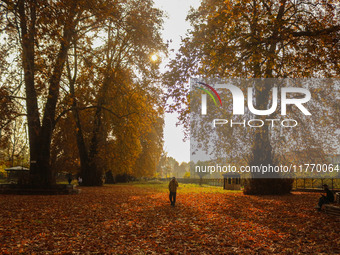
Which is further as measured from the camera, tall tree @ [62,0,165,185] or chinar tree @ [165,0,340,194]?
tall tree @ [62,0,165,185]

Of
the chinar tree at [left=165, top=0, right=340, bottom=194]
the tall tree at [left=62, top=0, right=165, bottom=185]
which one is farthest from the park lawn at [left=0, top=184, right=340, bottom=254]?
the tall tree at [left=62, top=0, right=165, bottom=185]

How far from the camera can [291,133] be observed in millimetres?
23562

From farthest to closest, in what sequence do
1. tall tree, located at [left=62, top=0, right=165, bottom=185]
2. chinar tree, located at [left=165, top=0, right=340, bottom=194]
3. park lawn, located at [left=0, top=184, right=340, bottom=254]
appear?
1. tall tree, located at [left=62, top=0, right=165, bottom=185]
2. chinar tree, located at [left=165, top=0, right=340, bottom=194]
3. park lawn, located at [left=0, top=184, right=340, bottom=254]

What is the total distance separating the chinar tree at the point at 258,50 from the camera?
11695 millimetres

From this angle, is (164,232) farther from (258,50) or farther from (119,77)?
(119,77)

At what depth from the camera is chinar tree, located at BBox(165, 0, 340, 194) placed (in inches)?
A: 460

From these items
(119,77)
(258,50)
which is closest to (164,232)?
(258,50)

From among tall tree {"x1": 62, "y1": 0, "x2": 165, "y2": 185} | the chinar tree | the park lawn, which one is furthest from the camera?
tall tree {"x1": 62, "y1": 0, "x2": 165, "y2": 185}

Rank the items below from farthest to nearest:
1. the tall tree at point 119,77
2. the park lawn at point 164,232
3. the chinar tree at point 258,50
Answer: the tall tree at point 119,77, the chinar tree at point 258,50, the park lawn at point 164,232

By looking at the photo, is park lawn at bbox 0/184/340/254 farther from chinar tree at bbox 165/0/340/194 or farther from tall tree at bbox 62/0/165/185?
tall tree at bbox 62/0/165/185

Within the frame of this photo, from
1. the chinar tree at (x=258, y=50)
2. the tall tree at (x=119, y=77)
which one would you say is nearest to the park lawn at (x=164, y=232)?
the chinar tree at (x=258, y=50)

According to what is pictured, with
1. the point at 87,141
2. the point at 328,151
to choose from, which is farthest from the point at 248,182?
the point at 87,141

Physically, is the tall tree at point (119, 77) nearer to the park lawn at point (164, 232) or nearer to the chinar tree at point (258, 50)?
the chinar tree at point (258, 50)

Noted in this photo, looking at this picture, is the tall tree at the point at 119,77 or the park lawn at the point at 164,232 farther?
the tall tree at the point at 119,77
